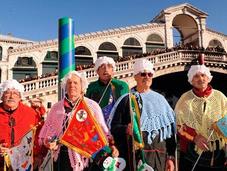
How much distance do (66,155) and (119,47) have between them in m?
26.9

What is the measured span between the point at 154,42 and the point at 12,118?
27.9 meters

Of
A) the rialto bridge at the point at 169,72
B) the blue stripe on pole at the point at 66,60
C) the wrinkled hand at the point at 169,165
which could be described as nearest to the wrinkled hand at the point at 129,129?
the wrinkled hand at the point at 169,165

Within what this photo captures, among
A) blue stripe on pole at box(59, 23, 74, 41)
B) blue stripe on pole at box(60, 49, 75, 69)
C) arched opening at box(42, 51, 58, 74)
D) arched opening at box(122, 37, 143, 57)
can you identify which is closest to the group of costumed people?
blue stripe on pole at box(60, 49, 75, 69)

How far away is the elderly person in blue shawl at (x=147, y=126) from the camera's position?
588 centimetres

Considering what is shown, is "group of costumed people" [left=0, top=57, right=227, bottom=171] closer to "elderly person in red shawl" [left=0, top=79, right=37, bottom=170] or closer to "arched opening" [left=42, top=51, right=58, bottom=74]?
"elderly person in red shawl" [left=0, top=79, right=37, bottom=170]

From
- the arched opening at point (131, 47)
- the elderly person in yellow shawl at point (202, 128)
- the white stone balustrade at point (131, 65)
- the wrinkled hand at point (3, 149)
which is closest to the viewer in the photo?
the wrinkled hand at point (3, 149)

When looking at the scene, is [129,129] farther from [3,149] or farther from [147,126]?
[3,149]

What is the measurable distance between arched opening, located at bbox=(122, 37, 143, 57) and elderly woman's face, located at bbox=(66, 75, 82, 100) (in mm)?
26665

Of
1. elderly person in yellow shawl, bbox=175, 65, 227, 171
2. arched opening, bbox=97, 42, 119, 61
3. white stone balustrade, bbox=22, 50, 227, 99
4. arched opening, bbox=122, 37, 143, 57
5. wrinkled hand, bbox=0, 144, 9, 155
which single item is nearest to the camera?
wrinkled hand, bbox=0, 144, 9, 155

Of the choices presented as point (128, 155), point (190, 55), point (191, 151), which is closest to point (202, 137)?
point (191, 151)

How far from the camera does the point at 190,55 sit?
87.9ft

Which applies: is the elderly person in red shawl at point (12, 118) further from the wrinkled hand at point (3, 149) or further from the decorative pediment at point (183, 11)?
the decorative pediment at point (183, 11)

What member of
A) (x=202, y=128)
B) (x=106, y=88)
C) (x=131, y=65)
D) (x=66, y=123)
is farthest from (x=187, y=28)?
(x=66, y=123)

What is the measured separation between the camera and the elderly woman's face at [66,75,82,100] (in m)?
5.68
